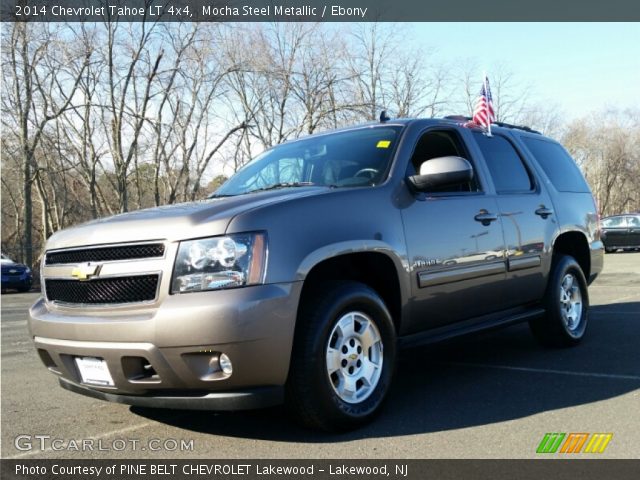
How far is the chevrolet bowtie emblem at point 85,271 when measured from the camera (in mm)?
3598

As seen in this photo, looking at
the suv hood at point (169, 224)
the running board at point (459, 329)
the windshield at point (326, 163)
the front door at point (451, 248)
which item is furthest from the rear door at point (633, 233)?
the suv hood at point (169, 224)

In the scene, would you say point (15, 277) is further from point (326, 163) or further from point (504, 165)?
point (504, 165)

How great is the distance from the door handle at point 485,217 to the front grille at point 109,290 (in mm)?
2534

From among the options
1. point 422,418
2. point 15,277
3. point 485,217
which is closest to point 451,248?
point 485,217

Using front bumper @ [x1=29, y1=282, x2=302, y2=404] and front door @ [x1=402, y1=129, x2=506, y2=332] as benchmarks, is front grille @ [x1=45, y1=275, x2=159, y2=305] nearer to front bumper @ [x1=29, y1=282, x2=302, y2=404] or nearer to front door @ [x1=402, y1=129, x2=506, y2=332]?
front bumper @ [x1=29, y1=282, x2=302, y2=404]

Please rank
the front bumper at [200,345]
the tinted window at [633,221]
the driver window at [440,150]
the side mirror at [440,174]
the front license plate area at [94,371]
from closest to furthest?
the front bumper at [200,345]
the front license plate area at [94,371]
the side mirror at [440,174]
the driver window at [440,150]
the tinted window at [633,221]

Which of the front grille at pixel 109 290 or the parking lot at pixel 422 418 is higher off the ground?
the front grille at pixel 109 290

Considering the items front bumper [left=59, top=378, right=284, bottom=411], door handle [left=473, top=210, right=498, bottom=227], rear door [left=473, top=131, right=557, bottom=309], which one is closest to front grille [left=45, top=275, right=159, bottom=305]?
front bumper [left=59, top=378, right=284, bottom=411]

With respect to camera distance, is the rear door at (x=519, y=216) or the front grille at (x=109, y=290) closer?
the front grille at (x=109, y=290)

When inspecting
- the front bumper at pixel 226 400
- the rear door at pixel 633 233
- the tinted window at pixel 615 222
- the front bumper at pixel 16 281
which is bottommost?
the rear door at pixel 633 233

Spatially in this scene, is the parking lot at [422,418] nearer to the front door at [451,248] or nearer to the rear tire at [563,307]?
the rear tire at [563,307]

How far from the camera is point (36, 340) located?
3.94 meters

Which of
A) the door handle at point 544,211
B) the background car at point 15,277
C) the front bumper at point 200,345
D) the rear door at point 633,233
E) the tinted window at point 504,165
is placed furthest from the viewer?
the rear door at point 633,233

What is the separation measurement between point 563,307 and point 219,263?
12.6 ft
